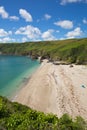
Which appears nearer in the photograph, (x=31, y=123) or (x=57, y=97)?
(x=31, y=123)

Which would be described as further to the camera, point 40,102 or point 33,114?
point 40,102

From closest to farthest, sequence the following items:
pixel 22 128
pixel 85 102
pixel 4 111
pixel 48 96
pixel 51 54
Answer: pixel 22 128 → pixel 4 111 → pixel 85 102 → pixel 48 96 → pixel 51 54

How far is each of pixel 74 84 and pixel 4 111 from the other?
1973 inches

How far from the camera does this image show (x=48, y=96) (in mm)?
58500

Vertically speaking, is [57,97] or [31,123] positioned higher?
[31,123]

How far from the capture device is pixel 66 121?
22.7 m

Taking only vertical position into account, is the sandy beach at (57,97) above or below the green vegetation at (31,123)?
below

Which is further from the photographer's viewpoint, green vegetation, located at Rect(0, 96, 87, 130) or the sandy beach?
the sandy beach

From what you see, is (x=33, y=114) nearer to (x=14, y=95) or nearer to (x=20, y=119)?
(x=20, y=119)

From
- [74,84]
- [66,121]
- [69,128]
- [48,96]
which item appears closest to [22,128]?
[69,128]

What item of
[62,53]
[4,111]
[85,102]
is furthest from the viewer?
[62,53]

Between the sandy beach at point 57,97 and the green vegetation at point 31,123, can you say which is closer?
the green vegetation at point 31,123

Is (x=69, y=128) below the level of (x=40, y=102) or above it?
above

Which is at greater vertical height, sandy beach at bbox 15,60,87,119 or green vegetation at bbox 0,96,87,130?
green vegetation at bbox 0,96,87,130
